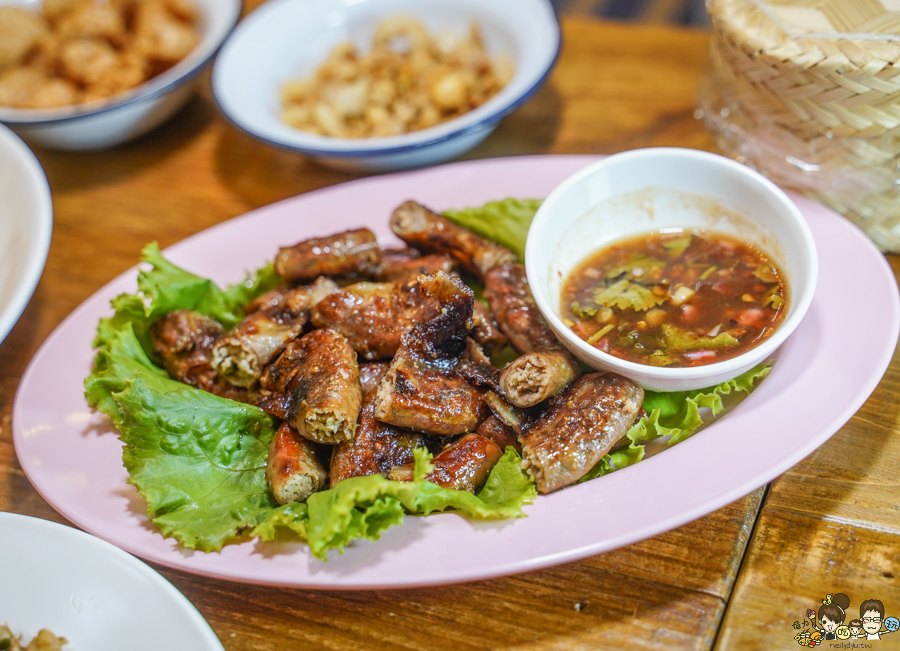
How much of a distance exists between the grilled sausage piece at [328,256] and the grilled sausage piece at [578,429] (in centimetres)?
101

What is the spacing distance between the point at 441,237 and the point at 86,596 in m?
1.77

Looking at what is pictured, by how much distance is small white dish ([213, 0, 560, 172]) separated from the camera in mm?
3334

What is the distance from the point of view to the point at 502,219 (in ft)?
9.58

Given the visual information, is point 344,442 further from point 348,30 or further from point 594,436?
point 348,30

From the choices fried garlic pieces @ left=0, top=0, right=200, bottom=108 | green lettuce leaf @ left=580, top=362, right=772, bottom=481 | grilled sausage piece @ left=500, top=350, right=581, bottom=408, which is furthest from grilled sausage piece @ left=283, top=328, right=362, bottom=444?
fried garlic pieces @ left=0, top=0, right=200, bottom=108

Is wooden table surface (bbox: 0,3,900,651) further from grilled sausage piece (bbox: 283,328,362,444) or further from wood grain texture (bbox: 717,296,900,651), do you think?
grilled sausage piece (bbox: 283,328,362,444)

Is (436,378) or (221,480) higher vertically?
(436,378)

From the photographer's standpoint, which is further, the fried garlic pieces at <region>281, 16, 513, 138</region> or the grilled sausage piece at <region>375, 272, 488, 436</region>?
the fried garlic pieces at <region>281, 16, 513, 138</region>

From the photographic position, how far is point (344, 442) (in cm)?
218

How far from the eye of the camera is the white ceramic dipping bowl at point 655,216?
2.25 meters

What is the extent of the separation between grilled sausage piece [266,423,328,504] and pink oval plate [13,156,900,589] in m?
0.17

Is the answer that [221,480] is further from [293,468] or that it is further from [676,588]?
[676,588]

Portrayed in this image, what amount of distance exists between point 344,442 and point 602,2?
6253mm

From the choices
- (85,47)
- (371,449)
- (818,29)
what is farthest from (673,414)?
(85,47)
